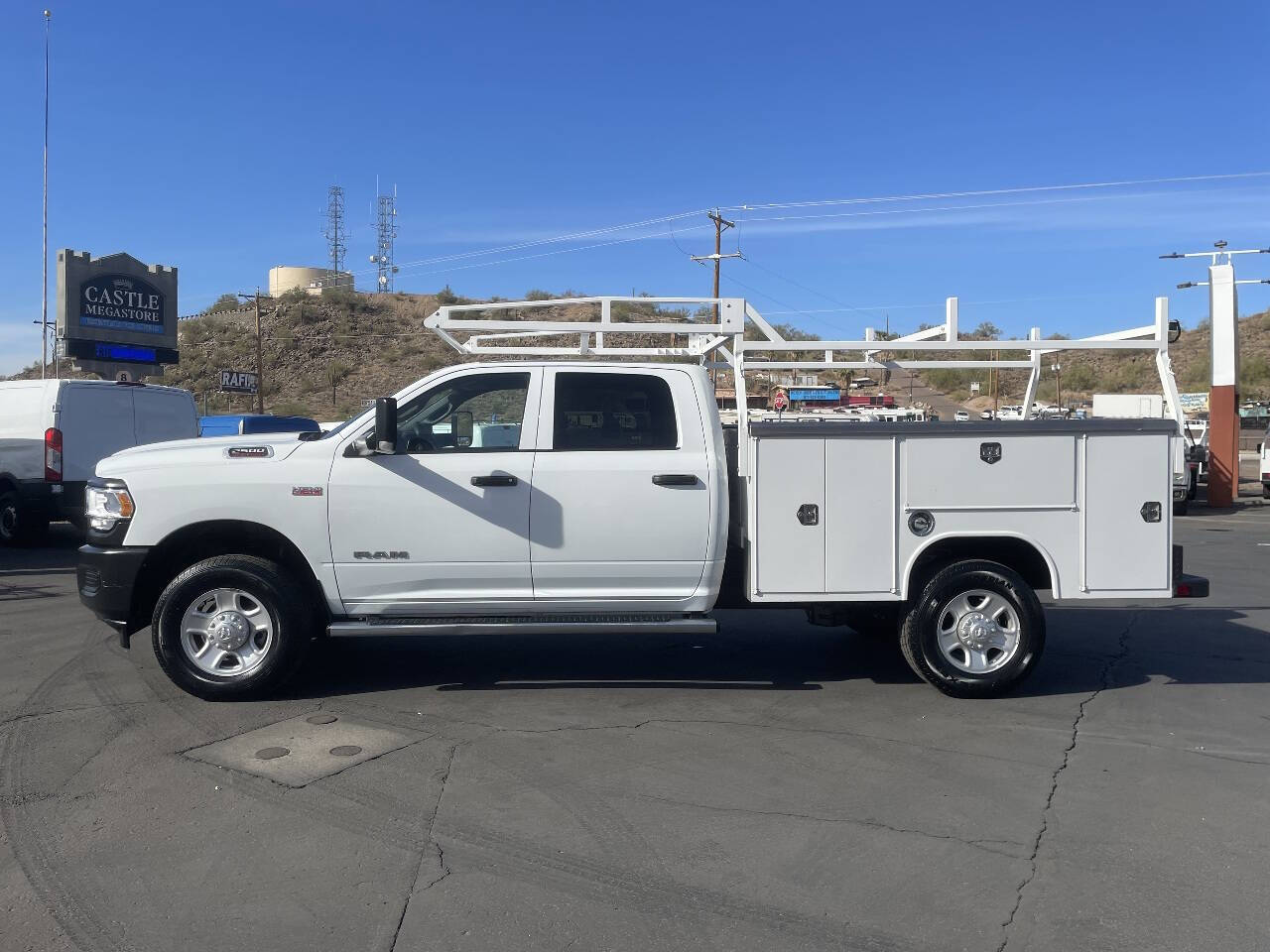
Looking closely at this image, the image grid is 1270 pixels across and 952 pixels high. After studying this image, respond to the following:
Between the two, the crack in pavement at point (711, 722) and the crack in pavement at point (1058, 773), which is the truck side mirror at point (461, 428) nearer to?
the crack in pavement at point (711, 722)

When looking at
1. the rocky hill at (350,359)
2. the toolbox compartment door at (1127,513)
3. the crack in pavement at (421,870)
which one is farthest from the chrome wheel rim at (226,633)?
the rocky hill at (350,359)

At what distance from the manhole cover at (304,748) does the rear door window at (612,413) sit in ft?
6.82

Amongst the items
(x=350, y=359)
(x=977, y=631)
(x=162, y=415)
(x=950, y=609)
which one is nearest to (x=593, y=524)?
(x=950, y=609)

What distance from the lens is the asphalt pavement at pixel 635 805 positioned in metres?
4.10

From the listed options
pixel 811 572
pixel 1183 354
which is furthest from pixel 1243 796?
pixel 1183 354

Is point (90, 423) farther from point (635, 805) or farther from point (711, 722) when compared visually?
point (635, 805)

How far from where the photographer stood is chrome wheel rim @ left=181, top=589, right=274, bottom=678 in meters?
6.86

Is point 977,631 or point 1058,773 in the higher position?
point 977,631

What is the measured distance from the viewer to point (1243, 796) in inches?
215

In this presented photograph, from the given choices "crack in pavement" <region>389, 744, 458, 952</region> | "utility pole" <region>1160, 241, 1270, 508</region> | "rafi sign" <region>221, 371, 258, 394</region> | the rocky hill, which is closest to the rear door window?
"crack in pavement" <region>389, 744, 458, 952</region>

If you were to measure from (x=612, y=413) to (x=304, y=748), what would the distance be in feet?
8.92

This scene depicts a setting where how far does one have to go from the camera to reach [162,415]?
15.3 meters

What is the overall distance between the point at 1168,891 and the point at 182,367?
54957mm

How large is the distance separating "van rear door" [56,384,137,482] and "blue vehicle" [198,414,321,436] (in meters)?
4.59
